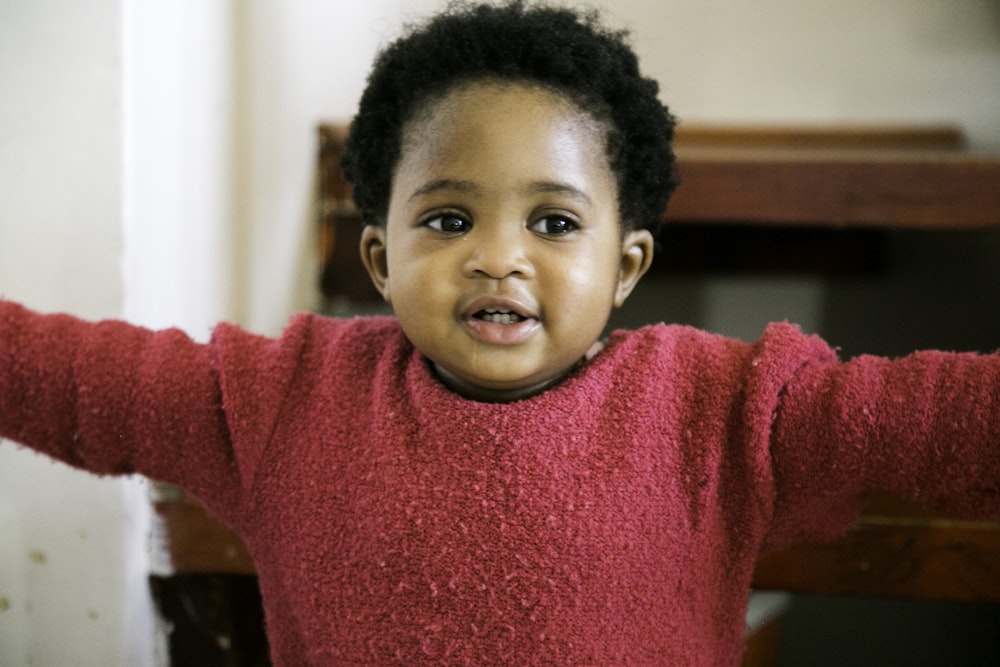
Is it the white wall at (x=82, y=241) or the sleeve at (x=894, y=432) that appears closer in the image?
the sleeve at (x=894, y=432)

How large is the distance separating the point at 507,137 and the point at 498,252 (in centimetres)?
8

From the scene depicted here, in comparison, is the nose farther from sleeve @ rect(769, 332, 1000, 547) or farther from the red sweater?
sleeve @ rect(769, 332, 1000, 547)

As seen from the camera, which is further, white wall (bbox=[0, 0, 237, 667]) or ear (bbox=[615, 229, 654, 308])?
white wall (bbox=[0, 0, 237, 667])

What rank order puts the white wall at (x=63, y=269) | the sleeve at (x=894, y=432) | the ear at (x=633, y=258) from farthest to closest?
the white wall at (x=63, y=269) < the ear at (x=633, y=258) < the sleeve at (x=894, y=432)

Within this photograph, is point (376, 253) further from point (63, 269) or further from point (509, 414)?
point (63, 269)

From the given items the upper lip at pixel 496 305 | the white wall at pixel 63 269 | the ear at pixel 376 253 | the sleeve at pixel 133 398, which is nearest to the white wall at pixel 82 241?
the white wall at pixel 63 269

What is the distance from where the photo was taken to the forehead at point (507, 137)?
592 millimetres

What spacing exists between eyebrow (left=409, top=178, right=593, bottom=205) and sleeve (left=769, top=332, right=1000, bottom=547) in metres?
0.20

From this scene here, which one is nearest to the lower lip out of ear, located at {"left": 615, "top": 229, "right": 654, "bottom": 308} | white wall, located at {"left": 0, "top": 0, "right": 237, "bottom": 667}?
ear, located at {"left": 615, "top": 229, "right": 654, "bottom": 308}

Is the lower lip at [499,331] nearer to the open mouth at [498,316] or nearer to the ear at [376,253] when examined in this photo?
the open mouth at [498,316]

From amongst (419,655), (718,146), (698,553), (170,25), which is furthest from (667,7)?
Result: (419,655)

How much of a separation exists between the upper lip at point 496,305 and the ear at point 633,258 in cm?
10

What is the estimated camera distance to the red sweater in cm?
60

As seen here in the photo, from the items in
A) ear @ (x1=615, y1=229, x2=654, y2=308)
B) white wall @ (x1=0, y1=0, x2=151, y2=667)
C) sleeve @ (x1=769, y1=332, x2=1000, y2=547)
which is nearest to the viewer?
sleeve @ (x1=769, y1=332, x2=1000, y2=547)
